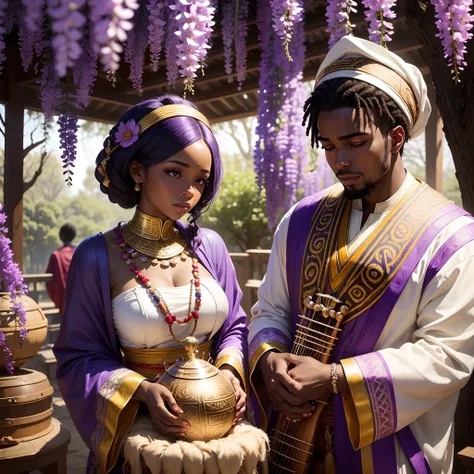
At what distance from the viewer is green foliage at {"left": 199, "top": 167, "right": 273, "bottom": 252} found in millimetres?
15578

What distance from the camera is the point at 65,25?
1.34 m

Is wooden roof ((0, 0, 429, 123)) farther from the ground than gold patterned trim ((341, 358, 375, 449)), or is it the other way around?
wooden roof ((0, 0, 429, 123))

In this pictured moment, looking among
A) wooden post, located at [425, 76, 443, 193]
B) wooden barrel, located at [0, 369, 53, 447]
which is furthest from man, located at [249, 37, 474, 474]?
wooden post, located at [425, 76, 443, 193]

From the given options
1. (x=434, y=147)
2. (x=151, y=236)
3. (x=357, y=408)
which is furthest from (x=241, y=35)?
(x=357, y=408)

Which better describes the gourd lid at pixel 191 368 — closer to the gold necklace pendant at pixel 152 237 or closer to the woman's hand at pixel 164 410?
the woman's hand at pixel 164 410

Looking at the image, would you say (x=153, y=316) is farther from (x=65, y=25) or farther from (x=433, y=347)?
(x=65, y=25)

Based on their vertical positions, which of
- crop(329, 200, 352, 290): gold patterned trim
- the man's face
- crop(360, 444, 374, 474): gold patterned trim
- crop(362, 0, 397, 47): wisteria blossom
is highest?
crop(362, 0, 397, 47): wisteria blossom

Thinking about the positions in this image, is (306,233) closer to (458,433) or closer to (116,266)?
(116,266)

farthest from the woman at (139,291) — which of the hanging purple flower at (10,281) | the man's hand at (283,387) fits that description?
the hanging purple flower at (10,281)

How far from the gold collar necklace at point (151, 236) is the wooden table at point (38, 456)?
1646mm

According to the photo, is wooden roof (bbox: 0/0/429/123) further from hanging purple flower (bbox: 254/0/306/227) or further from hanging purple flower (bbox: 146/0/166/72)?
hanging purple flower (bbox: 146/0/166/72)

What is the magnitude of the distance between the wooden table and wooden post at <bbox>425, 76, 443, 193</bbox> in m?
5.08

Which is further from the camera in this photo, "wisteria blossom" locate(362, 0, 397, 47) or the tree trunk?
the tree trunk

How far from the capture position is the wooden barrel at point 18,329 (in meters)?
3.52
